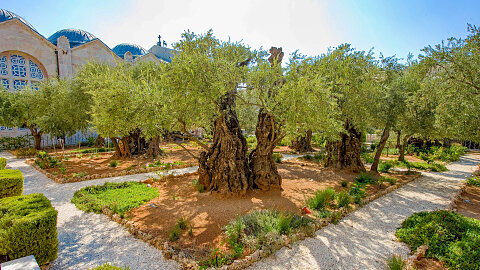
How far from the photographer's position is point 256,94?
26.5 ft

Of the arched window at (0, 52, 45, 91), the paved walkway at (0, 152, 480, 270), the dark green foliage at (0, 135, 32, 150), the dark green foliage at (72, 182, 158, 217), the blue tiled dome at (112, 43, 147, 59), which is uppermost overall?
the blue tiled dome at (112, 43, 147, 59)

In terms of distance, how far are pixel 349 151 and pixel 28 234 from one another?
1390cm

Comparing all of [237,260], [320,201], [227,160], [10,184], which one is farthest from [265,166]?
[10,184]

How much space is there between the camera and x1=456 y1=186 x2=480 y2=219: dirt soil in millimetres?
8195

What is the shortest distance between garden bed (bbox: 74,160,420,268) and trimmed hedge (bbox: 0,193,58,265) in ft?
6.12

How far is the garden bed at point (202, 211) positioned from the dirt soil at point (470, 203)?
2.29 m

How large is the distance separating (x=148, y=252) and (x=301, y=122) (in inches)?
218

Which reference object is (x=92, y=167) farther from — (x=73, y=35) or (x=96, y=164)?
(x=73, y=35)

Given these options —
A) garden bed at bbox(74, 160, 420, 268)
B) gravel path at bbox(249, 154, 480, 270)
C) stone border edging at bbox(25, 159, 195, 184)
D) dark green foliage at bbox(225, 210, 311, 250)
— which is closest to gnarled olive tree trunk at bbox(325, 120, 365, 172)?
garden bed at bbox(74, 160, 420, 268)

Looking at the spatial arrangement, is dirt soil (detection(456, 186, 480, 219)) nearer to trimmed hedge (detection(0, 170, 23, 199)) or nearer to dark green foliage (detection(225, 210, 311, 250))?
dark green foliage (detection(225, 210, 311, 250))

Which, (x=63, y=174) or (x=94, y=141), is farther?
(x=94, y=141)

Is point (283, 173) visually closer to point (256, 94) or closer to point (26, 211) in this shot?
point (256, 94)

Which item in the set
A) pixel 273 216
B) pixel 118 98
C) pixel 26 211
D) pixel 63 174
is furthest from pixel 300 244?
pixel 63 174

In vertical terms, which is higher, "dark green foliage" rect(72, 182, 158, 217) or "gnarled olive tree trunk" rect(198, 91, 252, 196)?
"gnarled olive tree trunk" rect(198, 91, 252, 196)
